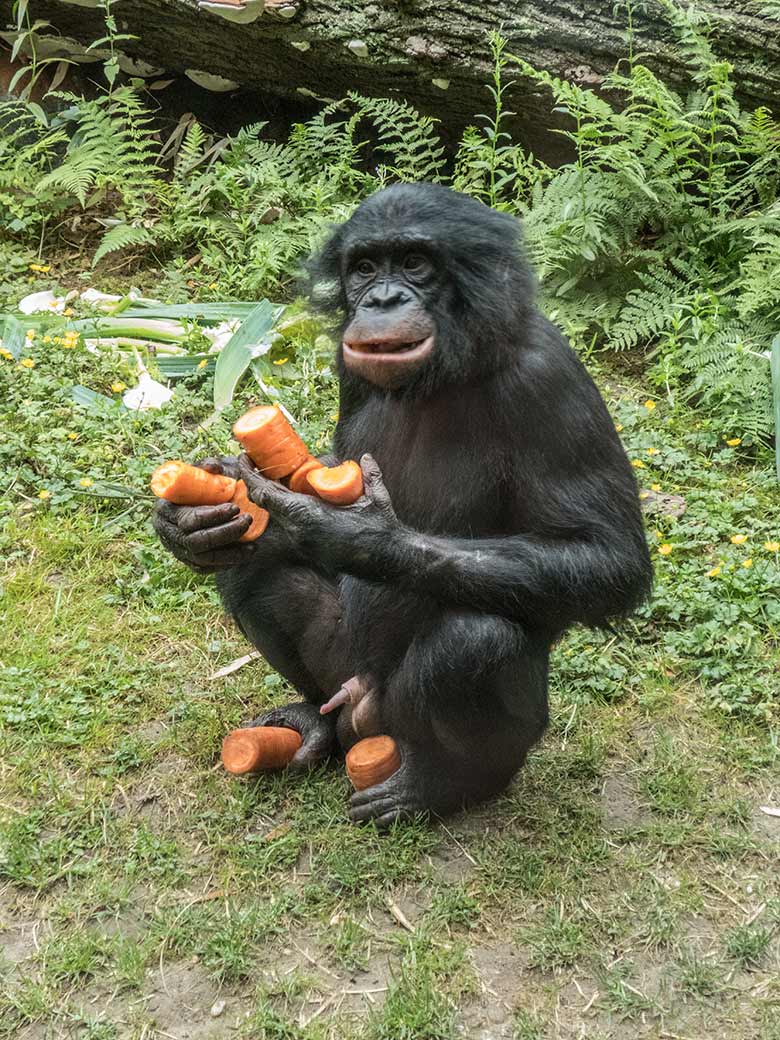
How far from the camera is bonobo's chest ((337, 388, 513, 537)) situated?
4.18 metres

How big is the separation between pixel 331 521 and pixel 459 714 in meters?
0.78

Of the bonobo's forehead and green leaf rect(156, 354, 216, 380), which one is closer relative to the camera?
the bonobo's forehead

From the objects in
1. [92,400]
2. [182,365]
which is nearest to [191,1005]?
[92,400]

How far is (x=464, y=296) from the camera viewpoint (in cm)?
409

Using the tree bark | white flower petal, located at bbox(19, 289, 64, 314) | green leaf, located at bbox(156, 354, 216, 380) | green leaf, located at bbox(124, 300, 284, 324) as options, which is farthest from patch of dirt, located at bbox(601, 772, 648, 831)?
the tree bark

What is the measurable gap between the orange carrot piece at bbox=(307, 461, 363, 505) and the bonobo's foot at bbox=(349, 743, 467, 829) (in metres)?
1.04

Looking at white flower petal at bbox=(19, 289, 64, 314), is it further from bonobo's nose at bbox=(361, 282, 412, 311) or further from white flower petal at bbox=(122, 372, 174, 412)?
bonobo's nose at bbox=(361, 282, 412, 311)

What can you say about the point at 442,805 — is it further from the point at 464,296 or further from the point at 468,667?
the point at 464,296

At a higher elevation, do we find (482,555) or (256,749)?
(482,555)

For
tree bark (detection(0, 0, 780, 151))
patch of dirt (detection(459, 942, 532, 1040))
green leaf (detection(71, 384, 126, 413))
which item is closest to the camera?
patch of dirt (detection(459, 942, 532, 1040))

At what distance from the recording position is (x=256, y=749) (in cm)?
442

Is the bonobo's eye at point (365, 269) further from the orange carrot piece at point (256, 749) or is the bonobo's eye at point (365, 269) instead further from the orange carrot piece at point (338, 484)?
the orange carrot piece at point (256, 749)

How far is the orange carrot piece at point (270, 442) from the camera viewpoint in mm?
4023

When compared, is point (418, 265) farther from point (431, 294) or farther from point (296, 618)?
point (296, 618)
